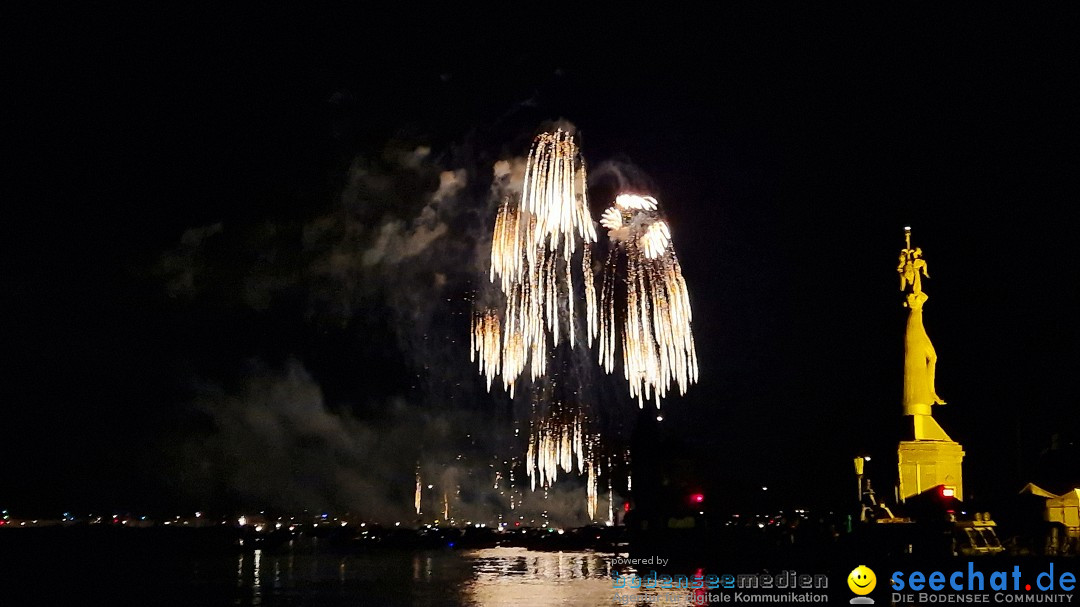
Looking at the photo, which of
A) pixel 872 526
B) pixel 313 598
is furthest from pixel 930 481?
pixel 313 598

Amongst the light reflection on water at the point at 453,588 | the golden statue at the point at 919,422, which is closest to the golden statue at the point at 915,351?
the golden statue at the point at 919,422

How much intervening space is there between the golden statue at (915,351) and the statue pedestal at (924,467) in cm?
108

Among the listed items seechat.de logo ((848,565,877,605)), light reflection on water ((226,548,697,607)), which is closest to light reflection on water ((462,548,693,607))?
light reflection on water ((226,548,697,607))

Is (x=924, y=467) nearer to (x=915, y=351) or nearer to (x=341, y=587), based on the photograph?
(x=915, y=351)

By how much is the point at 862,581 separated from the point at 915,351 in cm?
1041

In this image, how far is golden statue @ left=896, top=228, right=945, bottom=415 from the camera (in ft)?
101

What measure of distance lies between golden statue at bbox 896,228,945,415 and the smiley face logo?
9284 millimetres

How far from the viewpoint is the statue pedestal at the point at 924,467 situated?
3003cm

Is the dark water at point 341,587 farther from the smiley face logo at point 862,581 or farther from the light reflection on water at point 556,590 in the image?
the smiley face logo at point 862,581

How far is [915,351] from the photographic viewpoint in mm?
31281

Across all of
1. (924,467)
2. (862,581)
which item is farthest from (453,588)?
(862,581)

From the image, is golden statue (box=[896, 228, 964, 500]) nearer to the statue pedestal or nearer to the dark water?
the statue pedestal

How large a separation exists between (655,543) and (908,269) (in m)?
26.0

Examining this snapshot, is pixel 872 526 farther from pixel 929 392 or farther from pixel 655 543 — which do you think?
pixel 655 543
